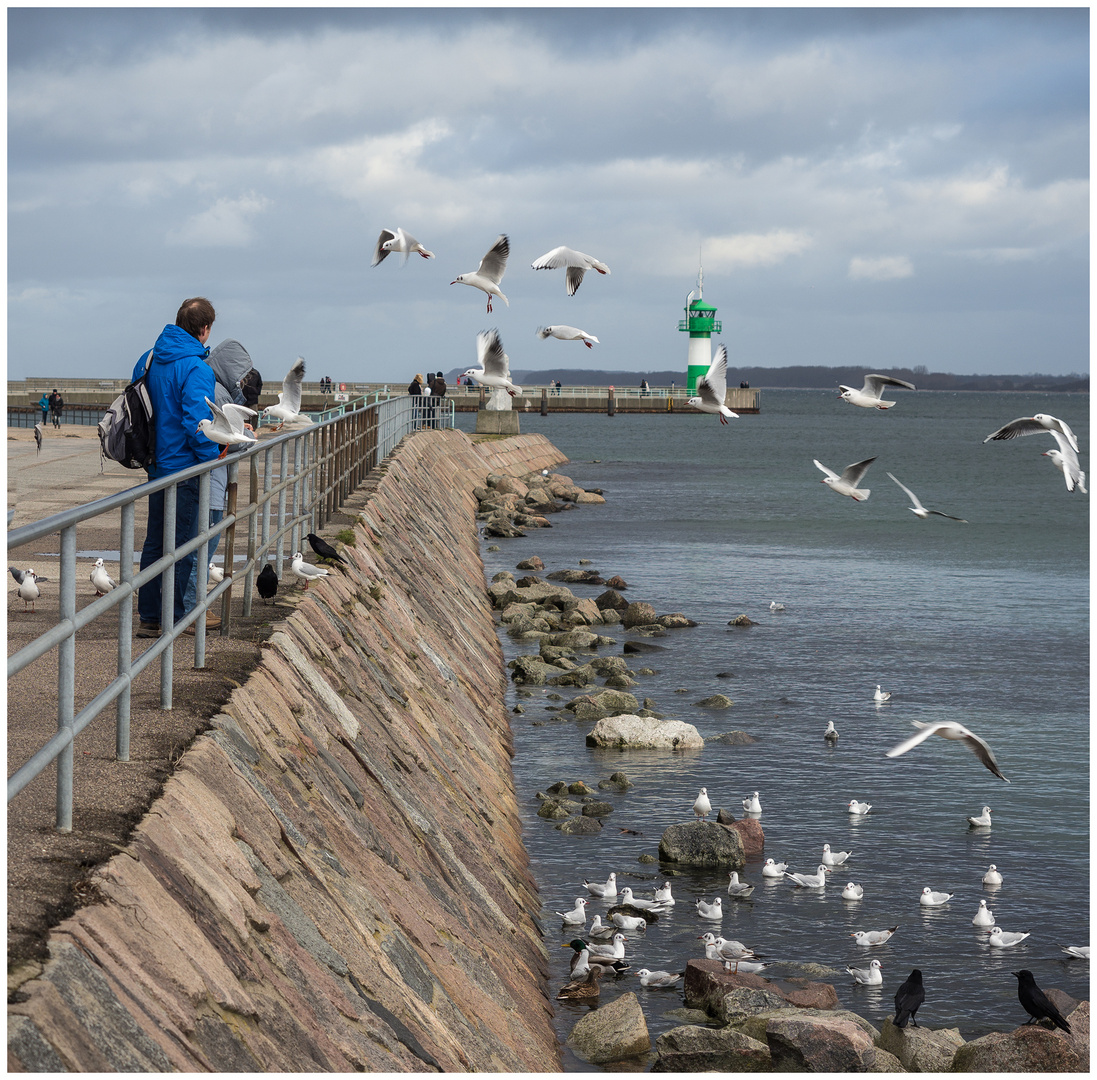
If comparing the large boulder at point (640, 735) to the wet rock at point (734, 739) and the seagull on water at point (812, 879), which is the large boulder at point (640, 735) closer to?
the wet rock at point (734, 739)

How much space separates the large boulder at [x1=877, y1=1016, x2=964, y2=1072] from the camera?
757cm

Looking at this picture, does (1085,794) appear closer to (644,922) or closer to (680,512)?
(644,922)

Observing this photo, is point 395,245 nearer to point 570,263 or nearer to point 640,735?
point 570,263

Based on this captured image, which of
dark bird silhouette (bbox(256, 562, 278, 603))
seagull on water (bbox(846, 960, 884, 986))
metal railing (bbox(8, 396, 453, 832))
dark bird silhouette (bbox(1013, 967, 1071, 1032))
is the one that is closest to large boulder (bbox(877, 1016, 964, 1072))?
dark bird silhouette (bbox(1013, 967, 1071, 1032))

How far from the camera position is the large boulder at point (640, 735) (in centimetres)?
1445

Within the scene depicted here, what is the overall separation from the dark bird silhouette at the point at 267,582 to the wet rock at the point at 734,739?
7728 mm

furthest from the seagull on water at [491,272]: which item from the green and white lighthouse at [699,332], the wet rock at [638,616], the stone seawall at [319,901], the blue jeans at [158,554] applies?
the green and white lighthouse at [699,332]

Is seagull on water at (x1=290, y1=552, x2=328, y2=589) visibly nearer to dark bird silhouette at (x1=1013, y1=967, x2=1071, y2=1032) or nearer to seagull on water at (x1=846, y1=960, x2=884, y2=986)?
seagull on water at (x1=846, y1=960, x2=884, y2=986)

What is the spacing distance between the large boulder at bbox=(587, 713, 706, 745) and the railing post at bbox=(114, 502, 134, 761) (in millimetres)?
9918

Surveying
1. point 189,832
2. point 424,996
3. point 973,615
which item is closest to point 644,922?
point 424,996

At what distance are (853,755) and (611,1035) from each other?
26.0ft

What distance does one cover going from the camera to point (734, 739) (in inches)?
595

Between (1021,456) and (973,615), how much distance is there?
82.5 metres

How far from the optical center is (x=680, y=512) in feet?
149
